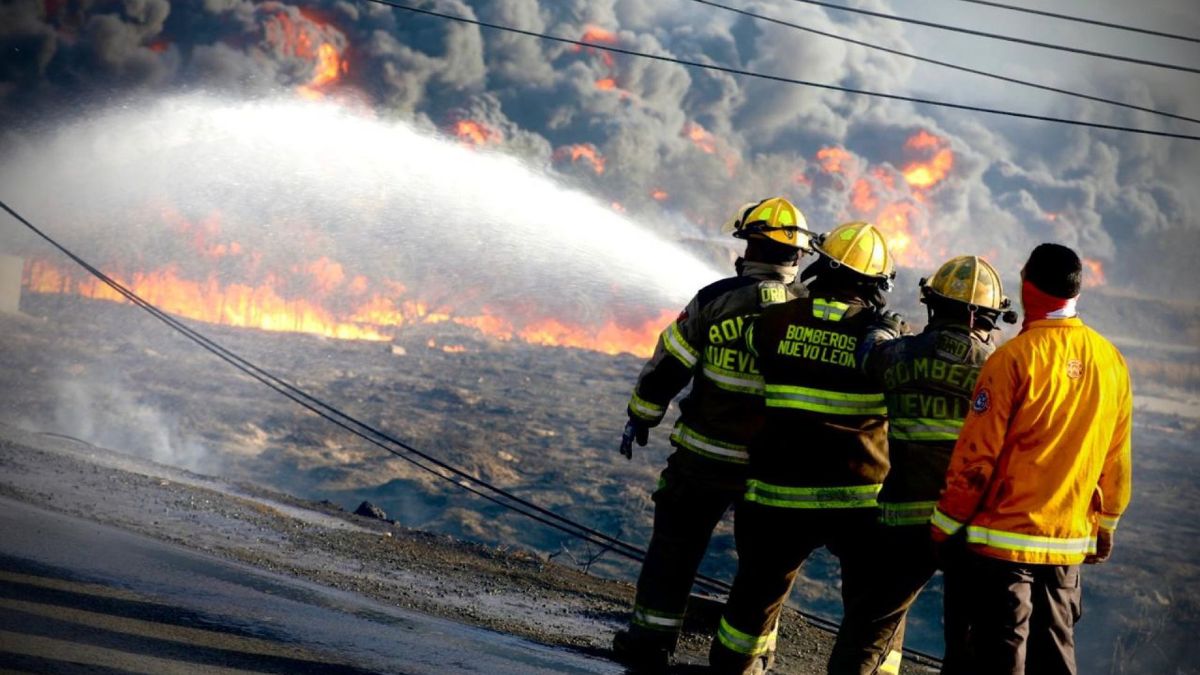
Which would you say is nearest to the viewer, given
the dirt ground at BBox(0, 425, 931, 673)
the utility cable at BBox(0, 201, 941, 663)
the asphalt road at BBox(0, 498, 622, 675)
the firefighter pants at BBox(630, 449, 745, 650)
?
the asphalt road at BBox(0, 498, 622, 675)

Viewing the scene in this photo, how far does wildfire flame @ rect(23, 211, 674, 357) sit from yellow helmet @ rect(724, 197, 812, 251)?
20245mm

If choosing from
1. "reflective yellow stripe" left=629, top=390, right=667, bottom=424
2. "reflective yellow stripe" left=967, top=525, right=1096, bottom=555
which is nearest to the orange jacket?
"reflective yellow stripe" left=967, top=525, right=1096, bottom=555

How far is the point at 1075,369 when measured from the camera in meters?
3.51

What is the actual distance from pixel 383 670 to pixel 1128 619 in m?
13.5

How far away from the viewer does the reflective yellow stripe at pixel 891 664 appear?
4.48 m

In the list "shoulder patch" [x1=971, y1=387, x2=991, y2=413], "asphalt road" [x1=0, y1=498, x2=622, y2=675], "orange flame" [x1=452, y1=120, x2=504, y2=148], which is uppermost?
"orange flame" [x1=452, y1=120, x2=504, y2=148]

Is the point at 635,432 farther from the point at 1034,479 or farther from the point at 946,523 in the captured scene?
the point at 1034,479

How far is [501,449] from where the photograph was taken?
16812 millimetres

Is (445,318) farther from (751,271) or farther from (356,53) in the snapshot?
(751,271)

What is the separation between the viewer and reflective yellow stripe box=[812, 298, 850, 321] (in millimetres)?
4457

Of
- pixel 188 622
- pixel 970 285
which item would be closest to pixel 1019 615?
pixel 970 285

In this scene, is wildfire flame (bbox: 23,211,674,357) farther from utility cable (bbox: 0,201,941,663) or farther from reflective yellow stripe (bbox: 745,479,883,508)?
reflective yellow stripe (bbox: 745,479,883,508)

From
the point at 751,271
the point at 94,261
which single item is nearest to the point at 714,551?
the point at 751,271

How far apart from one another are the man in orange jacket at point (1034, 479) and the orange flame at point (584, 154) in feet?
122
